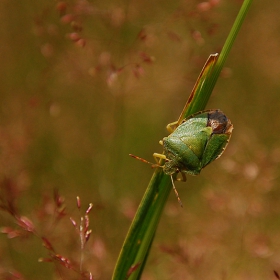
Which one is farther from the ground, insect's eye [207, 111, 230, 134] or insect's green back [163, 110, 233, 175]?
insect's eye [207, 111, 230, 134]

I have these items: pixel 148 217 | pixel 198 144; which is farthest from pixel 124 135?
pixel 148 217

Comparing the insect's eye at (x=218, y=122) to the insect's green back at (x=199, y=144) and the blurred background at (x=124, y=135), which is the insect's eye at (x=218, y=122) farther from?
the blurred background at (x=124, y=135)

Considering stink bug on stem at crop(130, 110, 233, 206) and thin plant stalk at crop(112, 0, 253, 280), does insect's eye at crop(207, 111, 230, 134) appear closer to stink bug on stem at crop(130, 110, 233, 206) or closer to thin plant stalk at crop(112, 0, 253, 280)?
stink bug on stem at crop(130, 110, 233, 206)

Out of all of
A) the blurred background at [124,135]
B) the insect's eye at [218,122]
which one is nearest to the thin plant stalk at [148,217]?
the blurred background at [124,135]

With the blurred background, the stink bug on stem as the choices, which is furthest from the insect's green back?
the blurred background

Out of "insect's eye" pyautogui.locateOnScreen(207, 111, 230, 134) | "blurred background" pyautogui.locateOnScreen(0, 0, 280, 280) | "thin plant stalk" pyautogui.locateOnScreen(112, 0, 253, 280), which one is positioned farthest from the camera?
"blurred background" pyautogui.locateOnScreen(0, 0, 280, 280)

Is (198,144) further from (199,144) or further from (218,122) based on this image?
(218,122)
